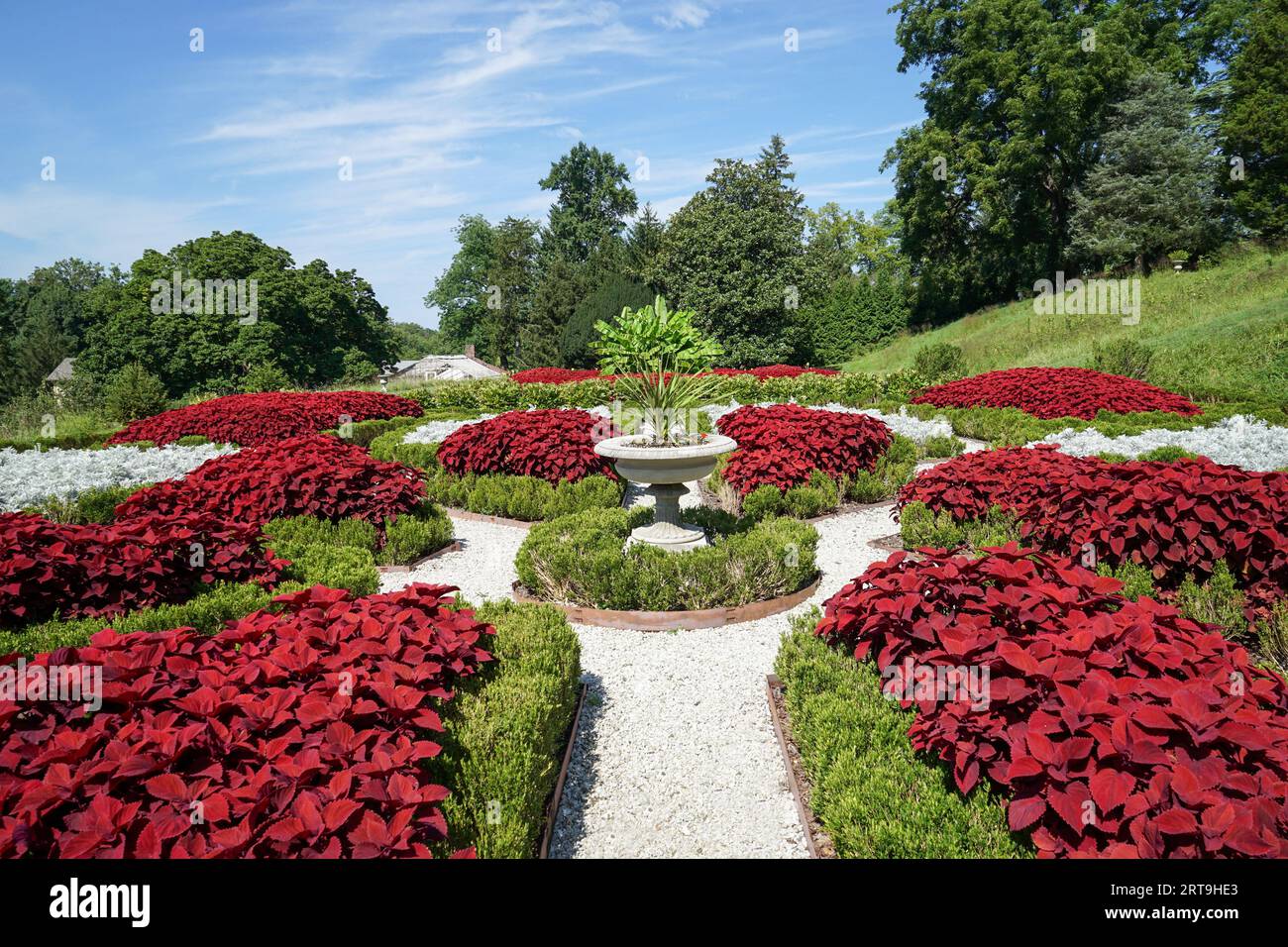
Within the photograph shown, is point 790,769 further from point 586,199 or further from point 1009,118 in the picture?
point 586,199

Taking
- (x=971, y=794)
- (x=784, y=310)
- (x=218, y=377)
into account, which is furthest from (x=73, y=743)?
(x=218, y=377)

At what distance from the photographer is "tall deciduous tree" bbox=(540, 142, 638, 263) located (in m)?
48.2

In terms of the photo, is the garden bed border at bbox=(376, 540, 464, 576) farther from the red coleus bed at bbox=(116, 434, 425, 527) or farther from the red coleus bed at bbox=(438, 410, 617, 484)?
the red coleus bed at bbox=(438, 410, 617, 484)

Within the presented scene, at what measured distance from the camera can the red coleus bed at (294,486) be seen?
6186 mm

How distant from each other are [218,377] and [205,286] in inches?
225

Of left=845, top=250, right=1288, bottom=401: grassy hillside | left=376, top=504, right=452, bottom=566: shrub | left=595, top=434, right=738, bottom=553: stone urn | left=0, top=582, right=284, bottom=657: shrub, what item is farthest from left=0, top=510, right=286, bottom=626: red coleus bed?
left=845, top=250, right=1288, bottom=401: grassy hillside

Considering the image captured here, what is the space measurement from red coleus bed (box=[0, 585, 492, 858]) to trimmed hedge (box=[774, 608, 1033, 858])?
67.5 inches

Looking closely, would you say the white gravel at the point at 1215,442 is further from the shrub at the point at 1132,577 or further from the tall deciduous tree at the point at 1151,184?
the tall deciduous tree at the point at 1151,184

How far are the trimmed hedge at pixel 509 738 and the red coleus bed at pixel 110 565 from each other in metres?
2.21

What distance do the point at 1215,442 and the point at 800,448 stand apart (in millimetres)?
4746

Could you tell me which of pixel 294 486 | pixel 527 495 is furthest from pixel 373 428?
pixel 294 486

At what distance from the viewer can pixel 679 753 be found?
375 centimetres
